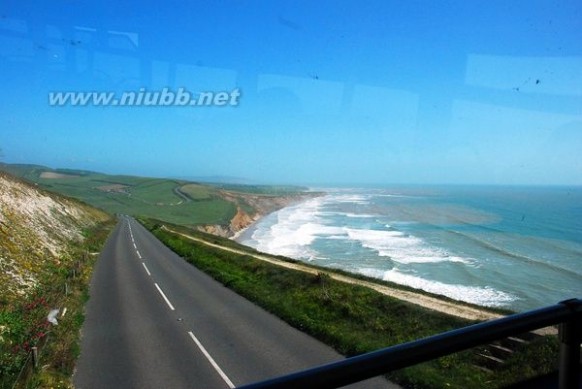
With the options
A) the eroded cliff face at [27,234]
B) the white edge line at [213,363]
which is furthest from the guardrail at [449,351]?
the eroded cliff face at [27,234]

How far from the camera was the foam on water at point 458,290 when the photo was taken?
29625mm

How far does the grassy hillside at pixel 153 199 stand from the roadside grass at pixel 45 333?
6461 cm

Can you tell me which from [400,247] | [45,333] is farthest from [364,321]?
[400,247]

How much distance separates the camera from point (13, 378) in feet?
33.6

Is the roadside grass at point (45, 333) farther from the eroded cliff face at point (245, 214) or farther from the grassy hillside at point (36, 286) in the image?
the eroded cliff face at point (245, 214)

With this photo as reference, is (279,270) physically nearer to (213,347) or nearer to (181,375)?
(213,347)

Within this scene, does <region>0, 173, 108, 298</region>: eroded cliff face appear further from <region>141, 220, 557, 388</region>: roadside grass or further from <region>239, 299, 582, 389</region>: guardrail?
<region>239, 299, 582, 389</region>: guardrail

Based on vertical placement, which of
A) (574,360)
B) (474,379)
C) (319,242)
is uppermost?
(574,360)

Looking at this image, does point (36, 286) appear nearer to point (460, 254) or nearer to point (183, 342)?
point (183, 342)

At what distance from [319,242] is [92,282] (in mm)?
38412

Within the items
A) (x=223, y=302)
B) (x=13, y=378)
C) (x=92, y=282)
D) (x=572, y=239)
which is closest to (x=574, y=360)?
(x=13, y=378)

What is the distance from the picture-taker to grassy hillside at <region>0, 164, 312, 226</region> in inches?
3957

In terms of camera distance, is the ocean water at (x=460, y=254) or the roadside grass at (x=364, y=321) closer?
the roadside grass at (x=364, y=321)

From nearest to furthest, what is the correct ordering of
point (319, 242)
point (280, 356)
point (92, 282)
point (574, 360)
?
point (574, 360)
point (280, 356)
point (92, 282)
point (319, 242)
